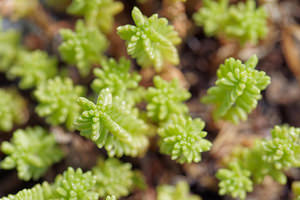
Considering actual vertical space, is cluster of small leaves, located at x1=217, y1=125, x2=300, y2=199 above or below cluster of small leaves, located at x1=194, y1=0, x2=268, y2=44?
below

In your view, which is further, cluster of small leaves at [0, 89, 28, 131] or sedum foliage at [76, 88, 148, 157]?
cluster of small leaves at [0, 89, 28, 131]

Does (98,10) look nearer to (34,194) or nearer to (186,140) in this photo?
(186,140)

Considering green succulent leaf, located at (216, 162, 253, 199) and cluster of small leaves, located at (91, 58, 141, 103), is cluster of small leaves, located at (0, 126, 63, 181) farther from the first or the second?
green succulent leaf, located at (216, 162, 253, 199)

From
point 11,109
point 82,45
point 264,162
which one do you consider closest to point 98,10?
point 82,45

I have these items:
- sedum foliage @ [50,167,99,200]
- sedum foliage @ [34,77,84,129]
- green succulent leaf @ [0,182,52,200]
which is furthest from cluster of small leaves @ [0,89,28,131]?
sedum foliage @ [50,167,99,200]

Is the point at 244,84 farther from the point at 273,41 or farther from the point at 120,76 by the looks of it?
the point at 273,41

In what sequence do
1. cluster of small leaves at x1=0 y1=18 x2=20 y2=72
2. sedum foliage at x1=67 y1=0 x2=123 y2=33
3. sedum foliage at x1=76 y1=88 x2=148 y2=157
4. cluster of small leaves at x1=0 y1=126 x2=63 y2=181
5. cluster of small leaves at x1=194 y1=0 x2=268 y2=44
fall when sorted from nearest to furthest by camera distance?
1. sedum foliage at x1=76 y1=88 x2=148 y2=157
2. cluster of small leaves at x1=0 y1=126 x2=63 y2=181
3. sedum foliage at x1=67 y1=0 x2=123 y2=33
4. cluster of small leaves at x1=194 y1=0 x2=268 y2=44
5. cluster of small leaves at x1=0 y1=18 x2=20 y2=72
